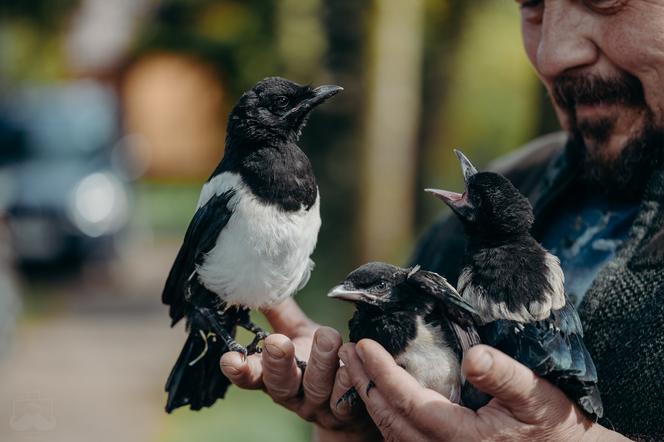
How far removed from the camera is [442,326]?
2.41m

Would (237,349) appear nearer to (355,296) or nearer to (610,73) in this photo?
(355,296)

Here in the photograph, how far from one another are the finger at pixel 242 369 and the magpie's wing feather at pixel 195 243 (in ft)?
0.90

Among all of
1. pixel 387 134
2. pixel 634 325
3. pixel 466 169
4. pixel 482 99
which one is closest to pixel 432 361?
pixel 466 169

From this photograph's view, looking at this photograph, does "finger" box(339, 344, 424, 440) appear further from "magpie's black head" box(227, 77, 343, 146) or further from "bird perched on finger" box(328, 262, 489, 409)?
"magpie's black head" box(227, 77, 343, 146)

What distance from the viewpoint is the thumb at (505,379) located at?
2084mm

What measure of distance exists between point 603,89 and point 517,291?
830 millimetres

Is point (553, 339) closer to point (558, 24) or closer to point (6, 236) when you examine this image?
point (558, 24)

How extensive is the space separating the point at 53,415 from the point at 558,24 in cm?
718

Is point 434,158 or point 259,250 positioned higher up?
point 259,250

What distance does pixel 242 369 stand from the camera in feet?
8.89

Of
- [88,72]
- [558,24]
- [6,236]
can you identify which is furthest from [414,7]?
[88,72]

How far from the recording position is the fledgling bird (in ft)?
8.44

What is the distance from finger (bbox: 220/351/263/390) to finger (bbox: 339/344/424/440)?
0.40m

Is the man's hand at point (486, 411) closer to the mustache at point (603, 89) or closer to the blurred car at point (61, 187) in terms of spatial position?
the mustache at point (603, 89)
